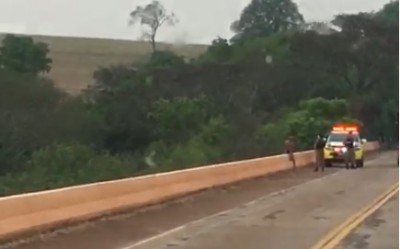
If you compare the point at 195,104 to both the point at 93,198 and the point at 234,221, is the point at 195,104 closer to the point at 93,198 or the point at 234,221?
the point at 93,198

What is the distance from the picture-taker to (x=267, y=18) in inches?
5659

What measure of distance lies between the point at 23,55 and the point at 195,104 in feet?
79.2

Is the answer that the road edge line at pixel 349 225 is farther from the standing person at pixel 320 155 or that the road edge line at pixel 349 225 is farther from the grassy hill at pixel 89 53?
the grassy hill at pixel 89 53

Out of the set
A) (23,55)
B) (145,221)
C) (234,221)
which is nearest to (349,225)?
(234,221)

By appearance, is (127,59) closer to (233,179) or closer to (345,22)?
(345,22)

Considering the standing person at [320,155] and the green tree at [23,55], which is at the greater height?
the green tree at [23,55]

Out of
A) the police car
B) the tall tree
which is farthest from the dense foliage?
the tall tree

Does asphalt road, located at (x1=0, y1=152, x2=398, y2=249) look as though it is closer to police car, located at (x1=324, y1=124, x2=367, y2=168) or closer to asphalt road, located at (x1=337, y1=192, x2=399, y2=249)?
asphalt road, located at (x1=337, y1=192, x2=399, y2=249)

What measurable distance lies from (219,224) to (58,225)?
9.74 ft

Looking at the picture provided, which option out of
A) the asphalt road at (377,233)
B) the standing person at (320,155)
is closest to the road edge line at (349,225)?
the asphalt road at (377,233)

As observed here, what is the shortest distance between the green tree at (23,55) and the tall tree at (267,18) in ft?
160

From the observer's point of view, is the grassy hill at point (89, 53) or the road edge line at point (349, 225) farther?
the grassy hill at point (89, 53)

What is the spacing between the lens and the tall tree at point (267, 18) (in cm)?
14125

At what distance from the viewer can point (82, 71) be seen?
104m
